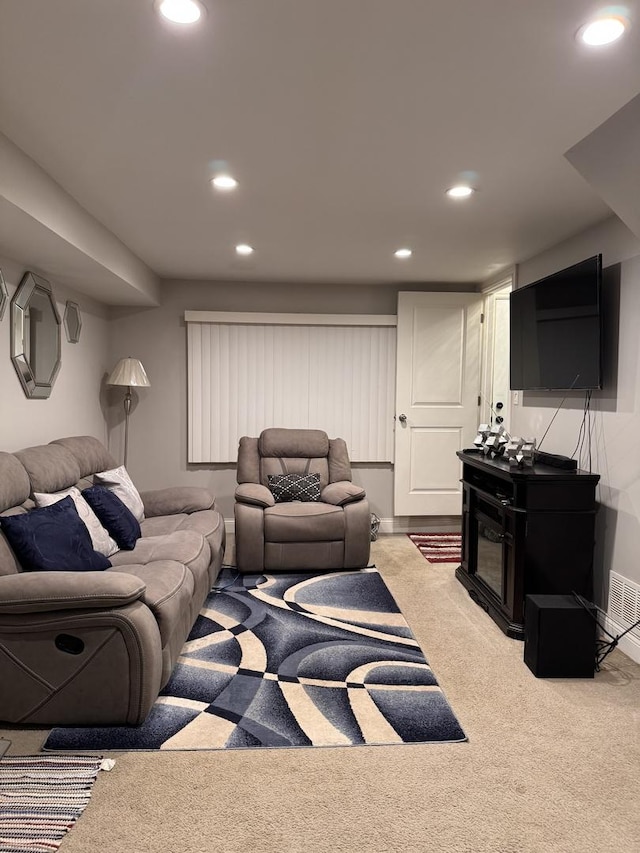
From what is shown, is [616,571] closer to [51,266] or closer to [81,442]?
[81,442]

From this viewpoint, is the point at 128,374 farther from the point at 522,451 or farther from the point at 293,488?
the point at 522,451

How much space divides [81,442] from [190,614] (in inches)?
57.2

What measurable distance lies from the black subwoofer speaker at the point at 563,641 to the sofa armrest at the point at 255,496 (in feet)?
6.79

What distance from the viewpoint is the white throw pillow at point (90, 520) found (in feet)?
9.27

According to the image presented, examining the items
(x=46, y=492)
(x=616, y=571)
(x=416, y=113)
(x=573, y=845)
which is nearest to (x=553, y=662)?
(x=616, y=571)

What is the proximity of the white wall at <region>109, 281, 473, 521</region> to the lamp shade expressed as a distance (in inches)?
16.1

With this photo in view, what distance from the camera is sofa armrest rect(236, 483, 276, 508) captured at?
13.4 feet

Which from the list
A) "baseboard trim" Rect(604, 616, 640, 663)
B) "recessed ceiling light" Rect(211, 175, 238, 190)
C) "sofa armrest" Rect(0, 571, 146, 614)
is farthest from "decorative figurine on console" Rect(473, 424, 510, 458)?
"sofa armrest" Rect(0, 571, 146, 614)

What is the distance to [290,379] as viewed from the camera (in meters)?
5.25

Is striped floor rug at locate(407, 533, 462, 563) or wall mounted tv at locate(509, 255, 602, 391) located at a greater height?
wall mounted tv at locate(509, 255, 602, 391)

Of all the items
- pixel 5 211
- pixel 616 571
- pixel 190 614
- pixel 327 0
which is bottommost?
pixel 190 614

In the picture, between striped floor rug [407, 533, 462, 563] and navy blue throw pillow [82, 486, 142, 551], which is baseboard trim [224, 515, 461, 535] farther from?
navy blue throw pillow [82, 486, 142, 551]

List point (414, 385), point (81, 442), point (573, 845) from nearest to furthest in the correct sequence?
point (573, 845) → point (81, 442) → point (414, 385)

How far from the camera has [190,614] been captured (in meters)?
2.83
